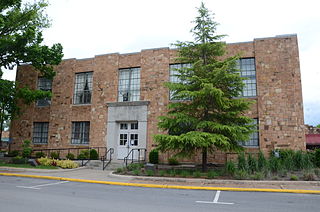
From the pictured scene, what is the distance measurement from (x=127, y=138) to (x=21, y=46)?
31.7 feet

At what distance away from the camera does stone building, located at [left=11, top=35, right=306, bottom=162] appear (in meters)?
14.8

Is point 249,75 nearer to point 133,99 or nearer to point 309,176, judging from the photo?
point 309,176

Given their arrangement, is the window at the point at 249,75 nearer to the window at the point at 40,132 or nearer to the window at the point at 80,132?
the window at the point at 80,132

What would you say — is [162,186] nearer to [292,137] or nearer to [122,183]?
[122,183]

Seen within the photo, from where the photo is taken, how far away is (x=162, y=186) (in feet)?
32.1

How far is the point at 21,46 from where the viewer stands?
1670 centimetres

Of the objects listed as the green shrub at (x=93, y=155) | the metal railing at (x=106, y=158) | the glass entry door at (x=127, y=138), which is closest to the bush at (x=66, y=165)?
the green shrub at (x=93, y=155)

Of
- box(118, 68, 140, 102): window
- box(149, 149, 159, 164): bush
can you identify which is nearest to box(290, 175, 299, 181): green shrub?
box(149, 149, 159, 164): bush

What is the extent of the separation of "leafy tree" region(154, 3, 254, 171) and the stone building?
2591mm

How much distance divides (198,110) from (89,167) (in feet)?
26.7

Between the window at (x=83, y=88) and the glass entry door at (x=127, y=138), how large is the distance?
3.71 m

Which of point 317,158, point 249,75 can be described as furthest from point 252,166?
point 249,75

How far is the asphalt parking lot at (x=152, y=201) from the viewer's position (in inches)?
247

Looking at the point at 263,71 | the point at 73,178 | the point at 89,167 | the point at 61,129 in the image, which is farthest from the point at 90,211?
the point at 61,129
